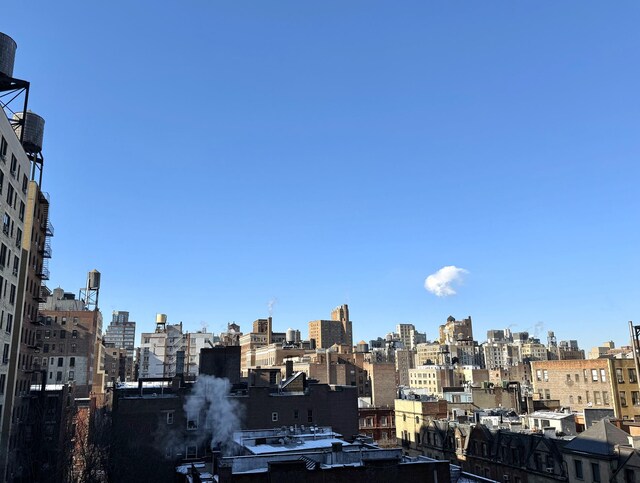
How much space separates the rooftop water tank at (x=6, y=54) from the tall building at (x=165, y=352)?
143m

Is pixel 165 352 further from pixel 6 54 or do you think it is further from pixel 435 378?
pixel 6 54

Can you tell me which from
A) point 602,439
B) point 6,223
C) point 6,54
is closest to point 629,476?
point 602,439

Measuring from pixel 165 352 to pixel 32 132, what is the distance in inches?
5556

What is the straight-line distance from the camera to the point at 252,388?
62.2m

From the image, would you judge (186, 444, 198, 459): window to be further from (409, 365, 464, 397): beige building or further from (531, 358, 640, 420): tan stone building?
(409, 365, 464, 397): beige building

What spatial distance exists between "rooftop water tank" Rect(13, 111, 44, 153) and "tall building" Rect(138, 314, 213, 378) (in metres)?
Result: 132

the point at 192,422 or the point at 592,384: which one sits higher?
the point at 592,384

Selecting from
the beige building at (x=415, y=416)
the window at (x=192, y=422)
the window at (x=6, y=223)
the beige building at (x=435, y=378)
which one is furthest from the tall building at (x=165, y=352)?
the window at (x=6, y=223)

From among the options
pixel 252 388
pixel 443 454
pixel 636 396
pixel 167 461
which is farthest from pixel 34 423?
pixel 636 396

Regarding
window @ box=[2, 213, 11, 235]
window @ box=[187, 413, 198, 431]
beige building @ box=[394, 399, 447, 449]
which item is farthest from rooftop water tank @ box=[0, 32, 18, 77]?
beige building @ box=[394, 399, 447, 449]

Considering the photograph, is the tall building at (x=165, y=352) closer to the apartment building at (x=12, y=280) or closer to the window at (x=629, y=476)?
the apartment building at (x=12, y=280)

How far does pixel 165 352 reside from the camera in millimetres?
189625

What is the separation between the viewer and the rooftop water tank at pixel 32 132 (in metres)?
59.5

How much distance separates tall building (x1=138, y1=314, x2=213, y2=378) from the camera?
614ft
